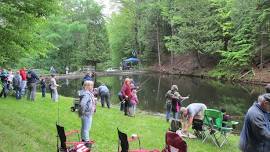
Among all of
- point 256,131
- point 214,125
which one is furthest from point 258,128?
point 214,125

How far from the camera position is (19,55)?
11898 mm

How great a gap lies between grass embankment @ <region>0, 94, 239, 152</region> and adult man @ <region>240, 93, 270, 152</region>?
4732mm

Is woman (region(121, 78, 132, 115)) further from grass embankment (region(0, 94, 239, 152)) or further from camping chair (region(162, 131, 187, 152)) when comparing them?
camping chair (region(162, 131, 187, 152))

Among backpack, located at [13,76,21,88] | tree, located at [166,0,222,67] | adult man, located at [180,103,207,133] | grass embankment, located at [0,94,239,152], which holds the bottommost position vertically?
grass embankment, located at [0,94,239,152]

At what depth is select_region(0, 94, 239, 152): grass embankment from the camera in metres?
10.2

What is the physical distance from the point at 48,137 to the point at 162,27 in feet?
181

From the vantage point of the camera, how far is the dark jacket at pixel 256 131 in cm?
657

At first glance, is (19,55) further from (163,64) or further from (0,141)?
(163,64)

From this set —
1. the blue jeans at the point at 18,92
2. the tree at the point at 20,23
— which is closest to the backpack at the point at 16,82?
the blue jeans at the point at 18,92

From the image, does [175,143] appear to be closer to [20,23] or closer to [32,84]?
[20,23]

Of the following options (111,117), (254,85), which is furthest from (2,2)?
(254,85)

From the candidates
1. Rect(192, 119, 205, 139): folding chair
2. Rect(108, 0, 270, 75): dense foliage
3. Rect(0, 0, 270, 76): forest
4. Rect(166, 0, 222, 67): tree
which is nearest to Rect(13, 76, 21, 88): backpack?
Rect(0, 0, 270, 76): forest

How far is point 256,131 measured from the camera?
660 cm

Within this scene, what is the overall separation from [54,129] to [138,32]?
182 feet
